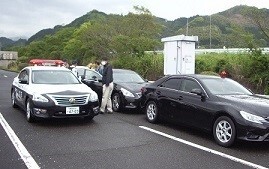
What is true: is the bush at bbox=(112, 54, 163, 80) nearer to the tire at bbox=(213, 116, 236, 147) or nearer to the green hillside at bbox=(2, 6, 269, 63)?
the green hillside at bbox=(2, 6, 269, 63)

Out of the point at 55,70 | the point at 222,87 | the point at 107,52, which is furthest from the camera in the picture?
the point at 107,52

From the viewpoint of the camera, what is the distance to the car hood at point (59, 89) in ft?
28.4

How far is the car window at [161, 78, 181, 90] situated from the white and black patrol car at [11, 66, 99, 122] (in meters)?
1.84

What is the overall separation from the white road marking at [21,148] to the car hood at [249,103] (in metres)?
3.88

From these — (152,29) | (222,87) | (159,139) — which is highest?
(152,29)

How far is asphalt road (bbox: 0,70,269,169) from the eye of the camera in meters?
5.66

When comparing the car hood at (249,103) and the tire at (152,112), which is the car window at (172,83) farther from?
the car hood at (249,103)

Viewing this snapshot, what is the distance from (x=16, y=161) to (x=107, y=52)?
25.0 m

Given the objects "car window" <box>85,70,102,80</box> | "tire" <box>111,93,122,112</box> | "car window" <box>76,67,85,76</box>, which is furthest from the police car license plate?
"car window" <box>76,67,85,76</box>

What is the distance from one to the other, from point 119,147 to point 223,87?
114 inches

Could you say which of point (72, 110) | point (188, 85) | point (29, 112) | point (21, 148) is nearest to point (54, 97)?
point (72, 110)

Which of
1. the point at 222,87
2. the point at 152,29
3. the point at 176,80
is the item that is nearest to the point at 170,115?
the point at 176,80

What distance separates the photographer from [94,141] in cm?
713

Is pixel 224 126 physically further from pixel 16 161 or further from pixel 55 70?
pixel 55 70
